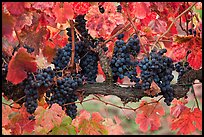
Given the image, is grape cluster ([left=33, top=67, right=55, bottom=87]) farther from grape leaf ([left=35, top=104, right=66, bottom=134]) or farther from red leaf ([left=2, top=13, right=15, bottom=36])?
red leaf ([left=2, top=13, right=15, bottom=36])

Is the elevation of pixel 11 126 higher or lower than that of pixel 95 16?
lower

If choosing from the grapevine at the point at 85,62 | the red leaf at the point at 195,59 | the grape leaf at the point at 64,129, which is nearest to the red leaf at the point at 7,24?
the grapevine at the point at 85,62

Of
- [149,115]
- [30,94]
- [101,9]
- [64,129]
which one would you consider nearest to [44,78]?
Result: [30,94]

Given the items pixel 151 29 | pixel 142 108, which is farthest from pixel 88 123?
pixel 151 29

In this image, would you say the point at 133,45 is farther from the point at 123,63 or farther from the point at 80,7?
the point at 80,7

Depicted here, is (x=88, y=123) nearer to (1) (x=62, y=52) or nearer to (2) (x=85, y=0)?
(1) (x=62, y=52)
